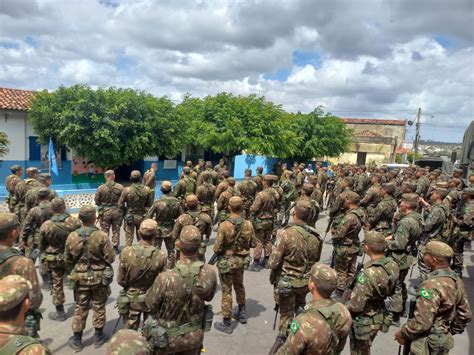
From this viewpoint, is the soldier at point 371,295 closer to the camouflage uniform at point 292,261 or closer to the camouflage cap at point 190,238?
the camouflage uniform at point 292,261

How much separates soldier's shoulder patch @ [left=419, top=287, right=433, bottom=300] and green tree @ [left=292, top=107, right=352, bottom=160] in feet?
73.4

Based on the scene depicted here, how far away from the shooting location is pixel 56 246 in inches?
200

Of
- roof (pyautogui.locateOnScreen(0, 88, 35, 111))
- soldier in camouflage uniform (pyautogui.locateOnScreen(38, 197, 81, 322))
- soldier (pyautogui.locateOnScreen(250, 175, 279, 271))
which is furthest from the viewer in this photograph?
roof (pyautogui.locateOnScreen(0, 88, 35, 111))

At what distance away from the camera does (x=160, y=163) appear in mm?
21031

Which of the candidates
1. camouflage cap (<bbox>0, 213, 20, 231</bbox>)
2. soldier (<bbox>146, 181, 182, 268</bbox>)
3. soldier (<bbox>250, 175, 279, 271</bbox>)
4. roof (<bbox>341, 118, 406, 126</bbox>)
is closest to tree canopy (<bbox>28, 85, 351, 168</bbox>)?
soldier (<bbox>146, 181, 182, 268</bbox>)

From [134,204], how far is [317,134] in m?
20.4

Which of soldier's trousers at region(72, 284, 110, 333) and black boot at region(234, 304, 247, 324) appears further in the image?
black boot at region(234, 304, 247, 324)

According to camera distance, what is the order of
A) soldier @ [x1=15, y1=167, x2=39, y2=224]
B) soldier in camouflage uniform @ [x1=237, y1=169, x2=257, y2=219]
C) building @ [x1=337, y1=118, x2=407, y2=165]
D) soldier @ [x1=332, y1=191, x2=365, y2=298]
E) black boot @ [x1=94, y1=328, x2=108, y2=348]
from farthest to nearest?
building @ [x1=337, y1=118, x2=407, y2=165] < soldier in camouflage uniform @ [x1=237, y1=169, x2=257, y2=219] < soldier @ [x1=15, y1=167, x2=39, y2=224] < soldier @ [x1=332, y1=191, x2=365, y2=298] < black boot @ [x1=94, y1=328, x2=108, y2=348]

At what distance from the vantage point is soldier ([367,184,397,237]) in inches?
277

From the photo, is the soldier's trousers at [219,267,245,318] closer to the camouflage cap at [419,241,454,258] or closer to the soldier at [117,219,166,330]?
the soldier at [117,219,166,330]

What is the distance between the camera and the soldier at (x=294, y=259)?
4.41 metres

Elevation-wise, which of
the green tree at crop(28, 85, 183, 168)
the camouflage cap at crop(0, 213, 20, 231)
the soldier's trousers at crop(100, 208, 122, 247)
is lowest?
the soldier's trousers at crop(100, 208, 122, 247)

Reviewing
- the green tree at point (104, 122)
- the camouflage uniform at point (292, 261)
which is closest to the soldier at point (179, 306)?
the camouflage uniform at point (292, 261)

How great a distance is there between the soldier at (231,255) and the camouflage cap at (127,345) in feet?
10.1
